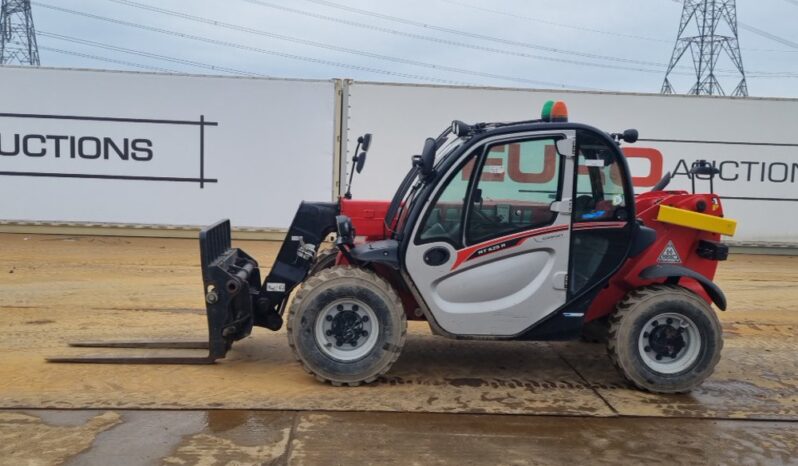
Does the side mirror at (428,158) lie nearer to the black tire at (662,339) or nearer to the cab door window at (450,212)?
the cab door window at (450,212)

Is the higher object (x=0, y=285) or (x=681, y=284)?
(x=681, y=284)

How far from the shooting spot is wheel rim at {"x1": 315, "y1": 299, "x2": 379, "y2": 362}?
4.91m

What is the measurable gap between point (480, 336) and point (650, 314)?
49.6 inches

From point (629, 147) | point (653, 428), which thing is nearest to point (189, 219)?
point (629, 147)

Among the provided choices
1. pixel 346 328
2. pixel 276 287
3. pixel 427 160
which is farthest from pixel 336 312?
pixel 427 160

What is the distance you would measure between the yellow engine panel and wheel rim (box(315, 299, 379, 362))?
239 cm

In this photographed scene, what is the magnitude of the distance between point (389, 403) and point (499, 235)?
56.6 inches

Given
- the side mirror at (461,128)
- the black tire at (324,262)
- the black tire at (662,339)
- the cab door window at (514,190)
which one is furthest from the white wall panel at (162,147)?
the black tire at (662,339)

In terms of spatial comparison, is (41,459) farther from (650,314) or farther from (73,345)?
(650,314)

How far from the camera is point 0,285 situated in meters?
8.34

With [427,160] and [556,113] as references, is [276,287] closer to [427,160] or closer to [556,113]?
[427,160]

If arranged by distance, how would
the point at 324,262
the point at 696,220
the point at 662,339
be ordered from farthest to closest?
the point at 324,262 < the point at 696,220 < the point at 662,339

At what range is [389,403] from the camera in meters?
4.66

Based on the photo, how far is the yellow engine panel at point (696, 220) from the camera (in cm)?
512
